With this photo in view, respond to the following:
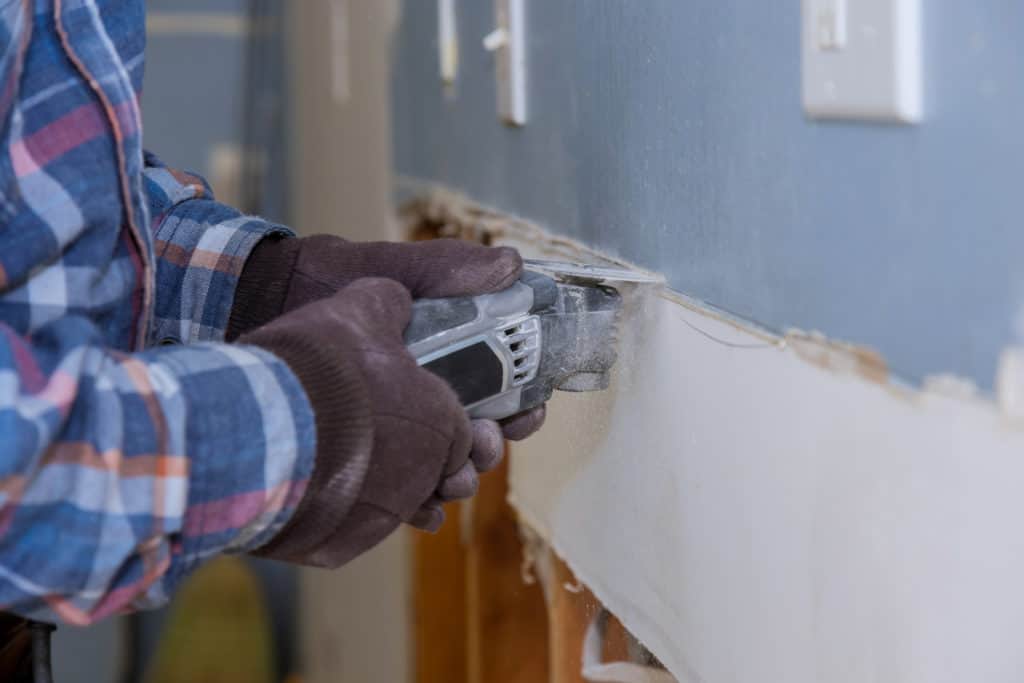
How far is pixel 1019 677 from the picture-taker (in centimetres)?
54

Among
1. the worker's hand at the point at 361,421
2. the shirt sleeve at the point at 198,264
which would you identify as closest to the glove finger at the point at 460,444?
the worker's hand at the point at 361,421

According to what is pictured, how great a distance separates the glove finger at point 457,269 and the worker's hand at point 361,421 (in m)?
0.07

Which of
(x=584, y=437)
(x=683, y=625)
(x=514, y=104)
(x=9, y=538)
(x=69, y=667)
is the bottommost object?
(x=69, y=667)

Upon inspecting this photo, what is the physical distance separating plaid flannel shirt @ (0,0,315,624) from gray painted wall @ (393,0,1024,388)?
0.36 metres

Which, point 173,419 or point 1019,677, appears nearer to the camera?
point 1019,677

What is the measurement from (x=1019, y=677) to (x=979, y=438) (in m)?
0.12

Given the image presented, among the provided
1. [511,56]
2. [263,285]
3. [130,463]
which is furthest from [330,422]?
[511,56]

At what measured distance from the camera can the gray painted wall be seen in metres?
0.53

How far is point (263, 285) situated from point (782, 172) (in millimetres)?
544

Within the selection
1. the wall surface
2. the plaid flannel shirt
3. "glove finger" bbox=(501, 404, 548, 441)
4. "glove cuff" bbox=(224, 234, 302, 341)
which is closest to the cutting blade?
"glove finger" bbox=(501, 404, 548, 441)

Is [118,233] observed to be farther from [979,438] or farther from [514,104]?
[514,104]

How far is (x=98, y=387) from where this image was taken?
2.18 feet

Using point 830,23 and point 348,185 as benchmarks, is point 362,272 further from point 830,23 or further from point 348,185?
point 348,185

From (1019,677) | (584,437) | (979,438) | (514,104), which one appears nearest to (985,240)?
(979,438)
